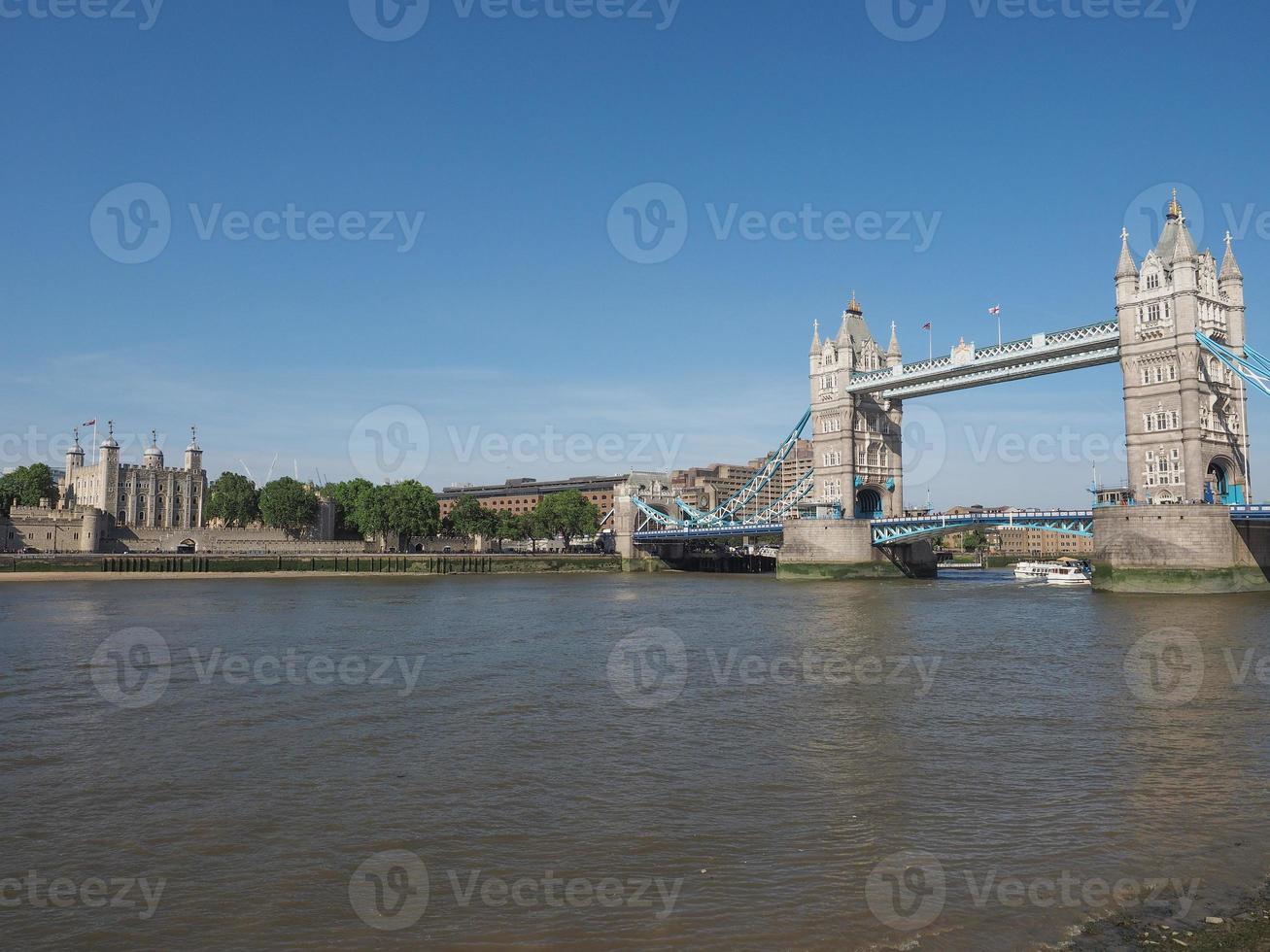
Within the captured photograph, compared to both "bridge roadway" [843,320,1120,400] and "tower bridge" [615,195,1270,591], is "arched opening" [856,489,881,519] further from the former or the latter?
"bridge roadway" [843,320,1120,400]

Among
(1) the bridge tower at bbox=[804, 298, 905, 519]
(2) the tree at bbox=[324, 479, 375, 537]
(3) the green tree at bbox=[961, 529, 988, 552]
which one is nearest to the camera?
(1) the bridge tower at bbox=[804, 298, 905, 519]

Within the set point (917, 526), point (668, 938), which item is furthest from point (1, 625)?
point (917, 526)

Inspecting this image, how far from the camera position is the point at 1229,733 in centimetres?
1361

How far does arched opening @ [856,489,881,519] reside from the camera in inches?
2923

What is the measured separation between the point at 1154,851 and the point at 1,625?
109 ft

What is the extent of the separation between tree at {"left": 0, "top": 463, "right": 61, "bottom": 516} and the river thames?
8440 centimetres

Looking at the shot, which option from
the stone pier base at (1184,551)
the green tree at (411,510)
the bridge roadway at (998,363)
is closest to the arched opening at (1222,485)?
the stone pier base at (1184,551)

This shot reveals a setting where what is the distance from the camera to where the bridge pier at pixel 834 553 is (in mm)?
65625

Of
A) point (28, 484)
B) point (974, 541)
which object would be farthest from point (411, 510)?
point (974, 541)

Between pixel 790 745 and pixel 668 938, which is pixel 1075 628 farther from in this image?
pixel 668 938

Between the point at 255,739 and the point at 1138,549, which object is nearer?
the point at 255,739

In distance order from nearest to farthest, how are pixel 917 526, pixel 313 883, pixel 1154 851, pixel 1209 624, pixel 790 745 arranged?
pixel 313 883 < pixel 1154 851 < pixel 790 745 < pixel 1209 624 < pixel 917 526

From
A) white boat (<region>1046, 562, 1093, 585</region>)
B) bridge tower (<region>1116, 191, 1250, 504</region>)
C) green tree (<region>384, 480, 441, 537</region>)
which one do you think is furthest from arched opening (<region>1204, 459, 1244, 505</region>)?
green tree (<region>384, 480, 441, 537</region>)

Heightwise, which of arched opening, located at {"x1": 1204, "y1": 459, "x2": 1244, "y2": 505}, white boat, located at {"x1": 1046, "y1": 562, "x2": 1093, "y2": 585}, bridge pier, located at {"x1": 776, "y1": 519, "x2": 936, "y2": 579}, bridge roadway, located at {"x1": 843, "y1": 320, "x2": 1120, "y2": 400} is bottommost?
white boat, located at {"x1": 1046, "y1": 562, "x2": 1093, "y2": 585}
